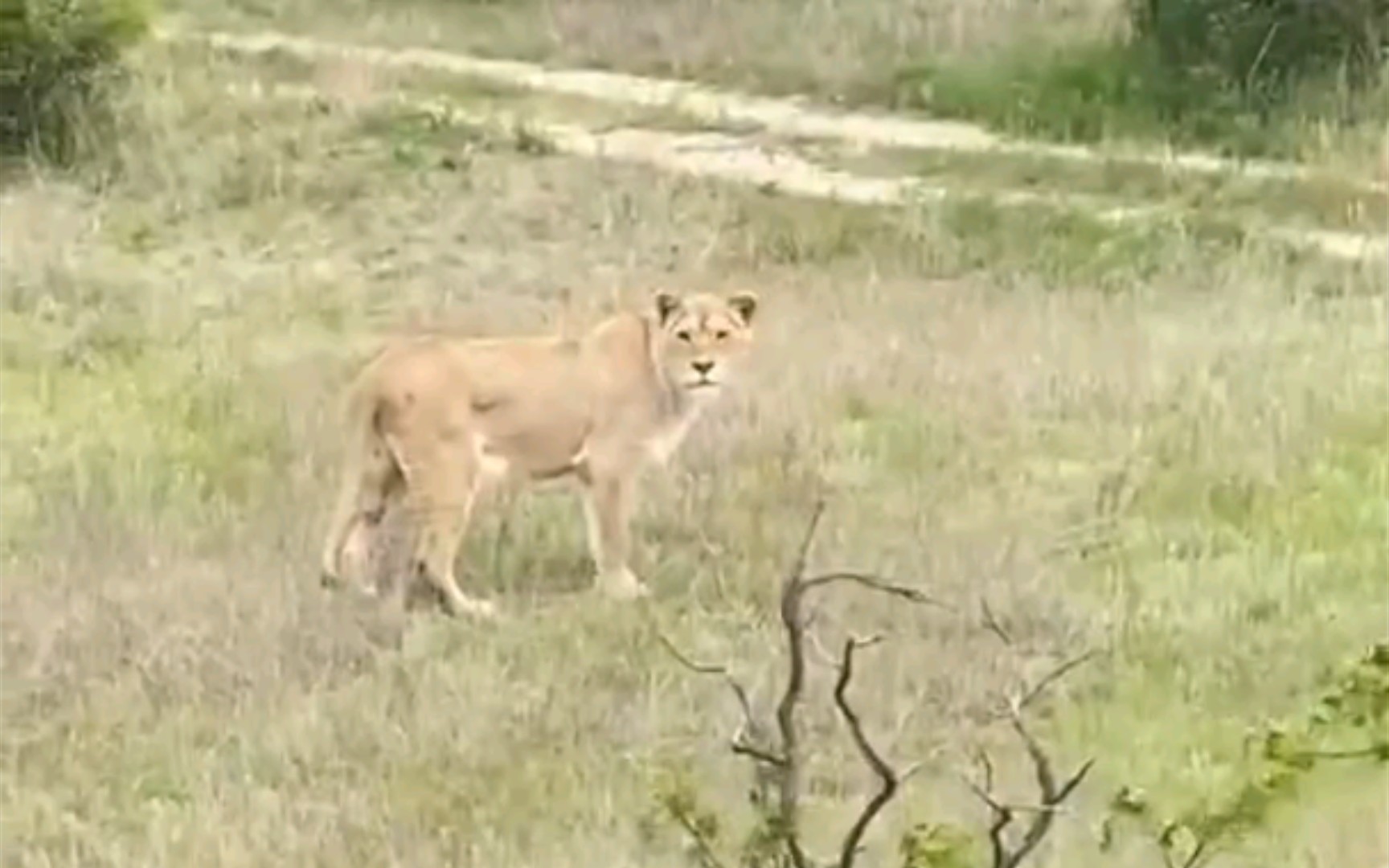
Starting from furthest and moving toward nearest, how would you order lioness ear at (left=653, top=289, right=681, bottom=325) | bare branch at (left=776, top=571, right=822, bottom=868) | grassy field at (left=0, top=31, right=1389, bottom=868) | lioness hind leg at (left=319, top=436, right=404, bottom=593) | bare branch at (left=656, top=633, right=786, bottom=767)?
lioness ear at (left=653, top=289, right=681, bottom=325) → lioness hind leg at (left=319, top=436, right=404, bottom=593) → grassy field at (left=0, top=31, right=1389, bottom=868) → bare branch at (left=656, top=633, right=786, bottom=767) → bare branch at (left=776, top=571, right=822, bottom=868)

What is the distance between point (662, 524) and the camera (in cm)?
642

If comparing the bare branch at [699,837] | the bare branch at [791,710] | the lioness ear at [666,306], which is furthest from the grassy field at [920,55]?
the bare branch at [791,710]

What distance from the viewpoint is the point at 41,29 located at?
1028cm

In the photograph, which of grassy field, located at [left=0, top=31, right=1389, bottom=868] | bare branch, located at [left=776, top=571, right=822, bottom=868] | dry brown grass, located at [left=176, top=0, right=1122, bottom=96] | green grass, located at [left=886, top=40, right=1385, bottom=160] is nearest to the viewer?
bare branch, located at [left=776, top=571, right=822, bottom=868]

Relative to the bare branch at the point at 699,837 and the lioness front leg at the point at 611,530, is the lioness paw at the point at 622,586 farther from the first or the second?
the bare branch at the point at 699,837

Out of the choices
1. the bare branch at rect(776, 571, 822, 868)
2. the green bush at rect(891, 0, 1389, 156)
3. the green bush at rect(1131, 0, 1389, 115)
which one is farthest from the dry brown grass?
the bare branch at rect(776, 571, 822, 868)

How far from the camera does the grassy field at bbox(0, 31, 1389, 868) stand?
5.08 m

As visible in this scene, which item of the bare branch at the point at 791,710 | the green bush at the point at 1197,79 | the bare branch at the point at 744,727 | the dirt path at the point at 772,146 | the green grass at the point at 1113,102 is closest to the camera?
the bare branch at the point at 791,710

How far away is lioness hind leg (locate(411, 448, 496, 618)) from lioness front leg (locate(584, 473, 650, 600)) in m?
0.22

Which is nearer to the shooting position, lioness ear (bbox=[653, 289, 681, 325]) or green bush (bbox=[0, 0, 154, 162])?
lioness ear (bbox=[653, 289, 681, 325])

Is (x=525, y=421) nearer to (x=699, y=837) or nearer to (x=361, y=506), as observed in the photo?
(x=361, y=506)

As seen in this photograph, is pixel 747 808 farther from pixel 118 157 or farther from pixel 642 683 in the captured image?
pixel 118 157

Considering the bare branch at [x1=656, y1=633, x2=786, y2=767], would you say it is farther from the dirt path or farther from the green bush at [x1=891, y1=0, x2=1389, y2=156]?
the green bush at [x1=891, y1=0, x2=1389, y2=156]

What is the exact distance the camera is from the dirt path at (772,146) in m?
9.43
